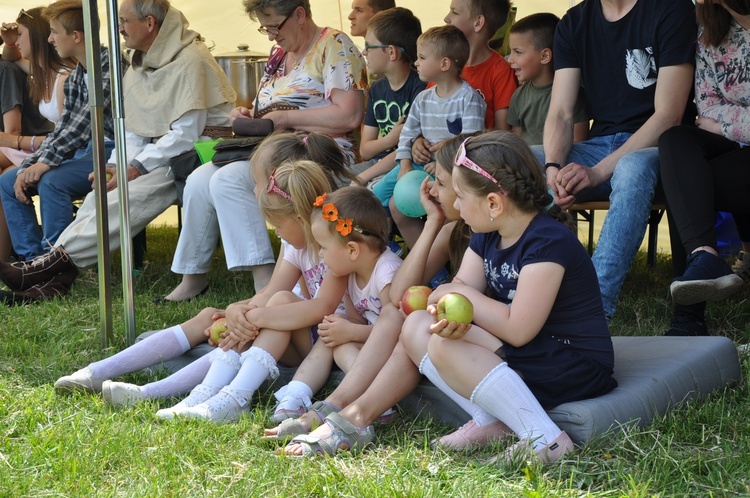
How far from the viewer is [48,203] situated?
5090 millimetres

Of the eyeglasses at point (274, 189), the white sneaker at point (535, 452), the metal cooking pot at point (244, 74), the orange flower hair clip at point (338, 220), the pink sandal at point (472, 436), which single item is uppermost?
the metal cooking pot at point (244, 74)

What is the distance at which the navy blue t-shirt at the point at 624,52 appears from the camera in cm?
346

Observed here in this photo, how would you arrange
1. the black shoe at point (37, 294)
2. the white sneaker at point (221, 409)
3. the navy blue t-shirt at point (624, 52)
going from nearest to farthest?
the white sneaker at point (221, 409), the navy blue t-shirt at point (624, 52), the black shoe at point (37, 294)

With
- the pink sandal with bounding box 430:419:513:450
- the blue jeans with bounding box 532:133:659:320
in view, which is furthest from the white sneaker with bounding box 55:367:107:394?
the blue jeans with bounding box 532:133:659:320

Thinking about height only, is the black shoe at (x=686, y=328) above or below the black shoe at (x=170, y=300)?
above

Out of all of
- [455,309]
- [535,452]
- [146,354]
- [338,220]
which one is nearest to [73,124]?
[146,354]

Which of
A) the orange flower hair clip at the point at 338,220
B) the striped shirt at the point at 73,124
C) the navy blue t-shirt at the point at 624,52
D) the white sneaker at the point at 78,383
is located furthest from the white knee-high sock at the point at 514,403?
the striped shirt at the point at 73,124

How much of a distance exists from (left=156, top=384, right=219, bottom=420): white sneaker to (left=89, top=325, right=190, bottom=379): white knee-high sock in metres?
0.33

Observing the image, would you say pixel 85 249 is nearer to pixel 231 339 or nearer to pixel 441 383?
pixel 231 339

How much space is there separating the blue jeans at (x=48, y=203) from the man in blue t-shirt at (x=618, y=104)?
2.58 meters

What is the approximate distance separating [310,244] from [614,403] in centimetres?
120

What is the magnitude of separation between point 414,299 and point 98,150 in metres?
1.47

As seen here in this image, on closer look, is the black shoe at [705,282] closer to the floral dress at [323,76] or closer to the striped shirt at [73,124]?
the floral dress at [323,76]

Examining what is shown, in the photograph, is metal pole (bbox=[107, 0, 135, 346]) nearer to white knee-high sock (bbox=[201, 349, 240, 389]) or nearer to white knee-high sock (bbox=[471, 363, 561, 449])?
white knee-high sock (bbox=[201, 349, 240, 389])
